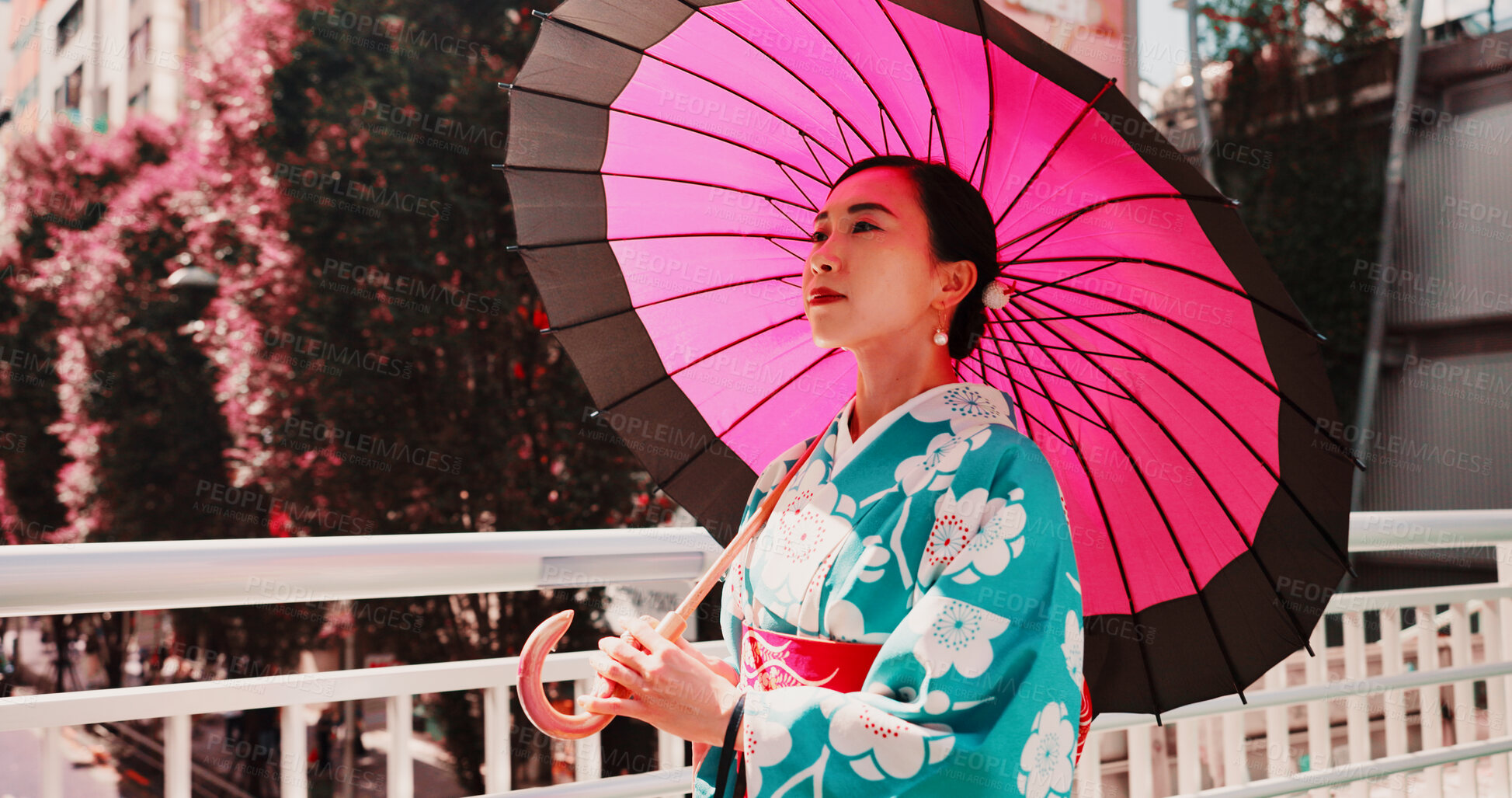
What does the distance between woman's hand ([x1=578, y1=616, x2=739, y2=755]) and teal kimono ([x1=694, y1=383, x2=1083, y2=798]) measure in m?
0.04

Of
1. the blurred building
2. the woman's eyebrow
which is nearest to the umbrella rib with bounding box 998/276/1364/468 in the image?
the woman's eyebrow

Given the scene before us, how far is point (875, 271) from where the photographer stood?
1113 mm

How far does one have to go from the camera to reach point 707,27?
1.29 metres

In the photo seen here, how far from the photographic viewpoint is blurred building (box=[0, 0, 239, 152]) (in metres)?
8.05

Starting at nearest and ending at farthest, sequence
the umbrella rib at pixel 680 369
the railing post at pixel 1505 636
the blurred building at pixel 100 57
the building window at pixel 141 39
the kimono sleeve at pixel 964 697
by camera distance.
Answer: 1. the kimono sleeve at pixel 964 697
2. the umbrella rib at pixel 680 369
3. the railing post at pixel 1505 636
4. the blurred building at pixel 100 57
5. the building window at pixel 141 39

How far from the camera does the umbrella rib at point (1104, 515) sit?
131 centimetres

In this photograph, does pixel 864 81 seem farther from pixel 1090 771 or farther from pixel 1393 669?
pixel 1393 669

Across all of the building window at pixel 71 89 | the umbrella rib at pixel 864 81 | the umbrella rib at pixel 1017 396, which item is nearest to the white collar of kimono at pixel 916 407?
the umbrella rib at pixel 1017 396

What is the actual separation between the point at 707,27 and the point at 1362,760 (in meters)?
2.16

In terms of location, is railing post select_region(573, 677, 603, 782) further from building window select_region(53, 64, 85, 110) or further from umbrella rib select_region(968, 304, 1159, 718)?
building window select_region(53, 64, 85, 110)

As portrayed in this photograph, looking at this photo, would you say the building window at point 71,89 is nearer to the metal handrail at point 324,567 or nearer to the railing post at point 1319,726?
the metal handrail at point 324,567

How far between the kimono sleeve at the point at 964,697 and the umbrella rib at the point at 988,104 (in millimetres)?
413

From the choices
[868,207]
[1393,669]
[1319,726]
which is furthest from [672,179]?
[1393,669]

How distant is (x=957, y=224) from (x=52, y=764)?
126cm
